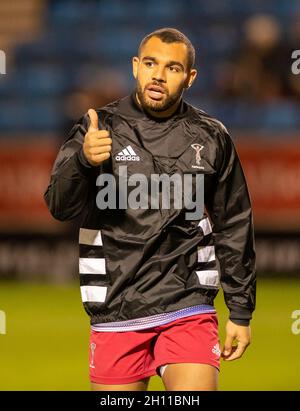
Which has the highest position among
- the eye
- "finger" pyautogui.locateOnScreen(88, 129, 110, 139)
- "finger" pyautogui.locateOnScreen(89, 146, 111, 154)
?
Result: the eye

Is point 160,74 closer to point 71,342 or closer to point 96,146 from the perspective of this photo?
point 96,146

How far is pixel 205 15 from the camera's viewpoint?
15398 mm

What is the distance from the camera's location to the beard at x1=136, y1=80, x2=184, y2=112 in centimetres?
498

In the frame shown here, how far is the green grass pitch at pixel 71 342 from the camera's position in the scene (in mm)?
7902

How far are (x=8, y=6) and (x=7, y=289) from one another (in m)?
5.35

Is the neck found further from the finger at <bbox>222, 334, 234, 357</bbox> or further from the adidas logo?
the finger at <bbox>222, 334, 234, 357</bbox>

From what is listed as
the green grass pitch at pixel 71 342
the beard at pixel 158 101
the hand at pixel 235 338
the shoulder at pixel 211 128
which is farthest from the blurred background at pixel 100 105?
the beard at pixel 158 101

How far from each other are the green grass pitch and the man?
2.64m

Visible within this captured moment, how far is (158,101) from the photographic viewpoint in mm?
4973

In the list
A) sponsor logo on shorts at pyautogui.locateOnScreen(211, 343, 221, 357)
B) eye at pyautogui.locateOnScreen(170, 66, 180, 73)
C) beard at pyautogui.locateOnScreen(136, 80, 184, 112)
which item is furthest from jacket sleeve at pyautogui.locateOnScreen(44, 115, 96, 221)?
sponsor logo on shorts at pyautogui.locateOnScreen(211, 343, 221, 357)

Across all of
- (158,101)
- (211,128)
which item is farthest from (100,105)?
(158,101)

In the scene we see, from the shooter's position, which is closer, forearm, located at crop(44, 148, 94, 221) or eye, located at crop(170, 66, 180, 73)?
forearm, located at crop(44, 148, 94, 221)

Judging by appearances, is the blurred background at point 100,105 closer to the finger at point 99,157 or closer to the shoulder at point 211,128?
the shoulder at point 211,128
